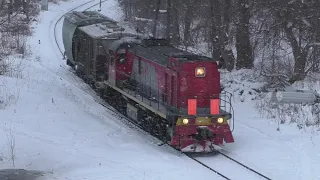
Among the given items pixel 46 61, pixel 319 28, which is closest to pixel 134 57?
pixel 319 28

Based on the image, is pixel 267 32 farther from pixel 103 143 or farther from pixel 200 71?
pixel 103 143

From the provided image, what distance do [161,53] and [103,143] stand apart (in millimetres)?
3584

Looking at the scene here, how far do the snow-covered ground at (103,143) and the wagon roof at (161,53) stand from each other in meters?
2.37

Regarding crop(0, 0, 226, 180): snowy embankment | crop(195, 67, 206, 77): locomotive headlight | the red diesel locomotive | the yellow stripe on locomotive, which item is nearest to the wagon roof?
the red diesel locomotive

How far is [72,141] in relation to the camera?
519 inches

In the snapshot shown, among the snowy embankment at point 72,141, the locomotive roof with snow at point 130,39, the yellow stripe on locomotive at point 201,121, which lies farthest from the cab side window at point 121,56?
the yellow stripe on locomotive at point 201,121

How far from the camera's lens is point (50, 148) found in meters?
12.2

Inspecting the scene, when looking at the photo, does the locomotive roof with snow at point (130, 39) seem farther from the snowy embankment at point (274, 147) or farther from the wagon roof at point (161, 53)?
the snowy embankment at point (274, 147)

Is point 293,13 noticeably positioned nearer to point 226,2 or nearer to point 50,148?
point 226,2

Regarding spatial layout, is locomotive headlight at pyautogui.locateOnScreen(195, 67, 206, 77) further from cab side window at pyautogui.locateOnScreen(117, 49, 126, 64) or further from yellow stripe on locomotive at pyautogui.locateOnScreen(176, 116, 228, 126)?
cab side window at pyautogui.locateOnScreen(117, 49, 126, 64)

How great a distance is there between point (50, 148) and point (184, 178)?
3630mm

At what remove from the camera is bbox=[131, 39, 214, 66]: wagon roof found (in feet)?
44.0

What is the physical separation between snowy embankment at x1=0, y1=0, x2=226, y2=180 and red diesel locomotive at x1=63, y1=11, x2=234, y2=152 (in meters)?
0.63

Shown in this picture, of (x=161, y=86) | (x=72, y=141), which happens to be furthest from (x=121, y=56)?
(x=72, y=141)
